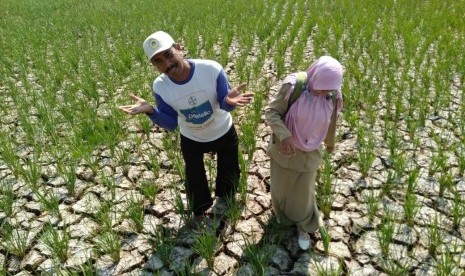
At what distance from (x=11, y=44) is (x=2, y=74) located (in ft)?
5.14

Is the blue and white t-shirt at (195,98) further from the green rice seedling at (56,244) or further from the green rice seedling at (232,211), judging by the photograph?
the green rice seedling at (56,244)

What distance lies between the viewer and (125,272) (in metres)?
2.06

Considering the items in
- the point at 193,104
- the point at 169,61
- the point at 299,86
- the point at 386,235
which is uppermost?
the point at 169,61

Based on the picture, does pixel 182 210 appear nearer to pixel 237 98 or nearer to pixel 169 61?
pixel 237 98

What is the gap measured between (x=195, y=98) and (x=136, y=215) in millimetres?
798

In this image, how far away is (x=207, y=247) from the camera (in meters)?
1.99

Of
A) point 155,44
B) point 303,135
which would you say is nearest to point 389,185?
point 303,135

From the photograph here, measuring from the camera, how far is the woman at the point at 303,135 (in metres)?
1.68

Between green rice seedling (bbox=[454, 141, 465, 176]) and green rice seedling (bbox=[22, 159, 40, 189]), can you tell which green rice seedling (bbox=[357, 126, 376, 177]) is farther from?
green rice seedling (bbox=[22, 159, 40, 189])

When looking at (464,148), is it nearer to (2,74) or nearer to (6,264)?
(6,264)

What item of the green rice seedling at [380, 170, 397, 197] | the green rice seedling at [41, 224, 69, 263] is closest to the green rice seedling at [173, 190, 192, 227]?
the green rice seedling at [41, 224, 69, 263]

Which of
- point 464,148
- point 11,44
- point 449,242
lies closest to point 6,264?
point 449,242

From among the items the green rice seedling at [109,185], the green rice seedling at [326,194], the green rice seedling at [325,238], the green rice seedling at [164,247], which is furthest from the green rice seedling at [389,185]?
the green rice seedling at [109,185]

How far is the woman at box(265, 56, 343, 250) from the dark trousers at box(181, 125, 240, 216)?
0.96ft
